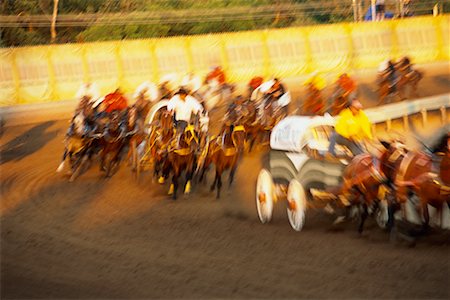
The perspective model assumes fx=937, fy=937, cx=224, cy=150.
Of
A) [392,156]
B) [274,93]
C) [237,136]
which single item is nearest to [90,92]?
[274,93]

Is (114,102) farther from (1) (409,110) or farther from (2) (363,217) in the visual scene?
(2) (363,217)

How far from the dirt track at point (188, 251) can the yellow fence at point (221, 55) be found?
16995mm

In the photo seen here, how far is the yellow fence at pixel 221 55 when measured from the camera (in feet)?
119

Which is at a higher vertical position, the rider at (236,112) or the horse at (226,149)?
the rider at (236,112)

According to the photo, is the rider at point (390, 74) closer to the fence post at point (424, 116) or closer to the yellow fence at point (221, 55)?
the fence post at point (424, 116)

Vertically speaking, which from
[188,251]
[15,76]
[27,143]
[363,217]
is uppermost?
[15,76]

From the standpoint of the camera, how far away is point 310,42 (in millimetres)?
38781

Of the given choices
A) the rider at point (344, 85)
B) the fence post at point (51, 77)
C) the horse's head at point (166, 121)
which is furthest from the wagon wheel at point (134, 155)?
the fence post at point (51, 77)

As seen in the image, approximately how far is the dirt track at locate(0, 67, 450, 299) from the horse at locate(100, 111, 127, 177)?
4.03 feet

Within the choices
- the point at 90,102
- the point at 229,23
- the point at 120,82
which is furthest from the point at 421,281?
the point at 229,23

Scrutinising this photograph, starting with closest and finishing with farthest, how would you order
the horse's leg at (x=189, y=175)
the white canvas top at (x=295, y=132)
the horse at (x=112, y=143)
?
the white canvas top at (x=295, y=132) → the horse's leg at (x=189, y=175) → the horse at (x=112, y=143)

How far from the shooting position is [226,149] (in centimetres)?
1744

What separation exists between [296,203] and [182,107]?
5.31m

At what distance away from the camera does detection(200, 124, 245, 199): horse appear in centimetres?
1745
